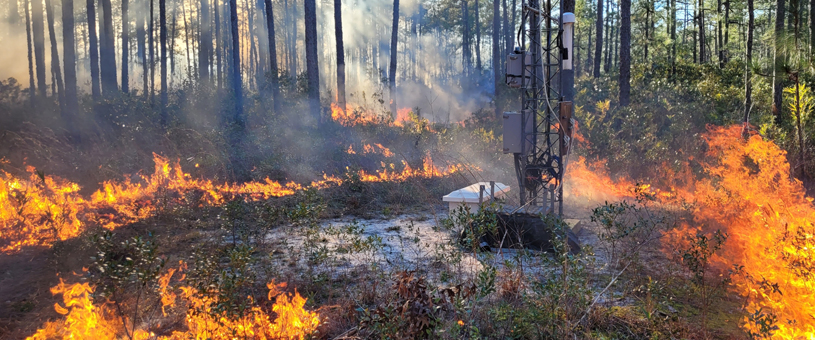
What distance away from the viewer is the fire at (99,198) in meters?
8.37

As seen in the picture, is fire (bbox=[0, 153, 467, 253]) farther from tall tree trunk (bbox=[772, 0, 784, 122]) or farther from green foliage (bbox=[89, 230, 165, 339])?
tall tree trunk (bbox=[772, 0, 784, 122])

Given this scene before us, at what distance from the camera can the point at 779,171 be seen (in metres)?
12.1

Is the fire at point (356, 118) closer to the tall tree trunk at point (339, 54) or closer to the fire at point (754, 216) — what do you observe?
the tall tree trunk at point (339, 54)

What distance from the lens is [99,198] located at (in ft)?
35.1

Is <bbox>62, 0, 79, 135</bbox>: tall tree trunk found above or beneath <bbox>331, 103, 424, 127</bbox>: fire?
above

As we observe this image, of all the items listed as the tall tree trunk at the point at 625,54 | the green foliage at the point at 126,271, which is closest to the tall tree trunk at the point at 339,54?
the tall tree trunk at the point at 625,54

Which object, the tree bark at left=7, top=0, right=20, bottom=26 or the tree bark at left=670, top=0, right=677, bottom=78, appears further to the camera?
the tree bark at left=7, top=0, right=20, bottom=26

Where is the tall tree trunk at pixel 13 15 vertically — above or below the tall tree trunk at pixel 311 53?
above

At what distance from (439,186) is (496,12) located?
1727cm

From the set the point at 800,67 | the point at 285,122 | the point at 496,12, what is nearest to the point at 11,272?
the point at 285,122

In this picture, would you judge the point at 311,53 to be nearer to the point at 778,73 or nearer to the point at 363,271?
the point at 363,271

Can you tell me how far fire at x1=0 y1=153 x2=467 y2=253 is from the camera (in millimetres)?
8367

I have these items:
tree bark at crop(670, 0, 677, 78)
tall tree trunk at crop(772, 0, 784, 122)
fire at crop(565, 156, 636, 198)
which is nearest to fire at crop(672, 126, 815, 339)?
tall tree trunk at crop(772, 0, 784, 122)

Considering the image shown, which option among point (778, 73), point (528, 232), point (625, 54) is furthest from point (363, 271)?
point (625, 54)
